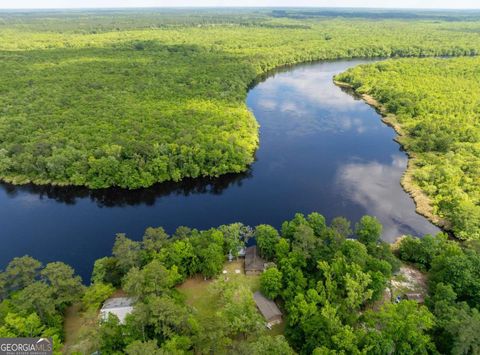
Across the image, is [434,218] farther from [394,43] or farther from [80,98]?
[394,43]

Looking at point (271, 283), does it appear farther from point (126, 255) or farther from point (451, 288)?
point (451, 288)

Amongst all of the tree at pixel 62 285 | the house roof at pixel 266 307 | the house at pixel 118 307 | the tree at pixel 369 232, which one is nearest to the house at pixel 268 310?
the house roof at pixel 266 307

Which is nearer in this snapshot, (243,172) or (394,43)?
(243,172)

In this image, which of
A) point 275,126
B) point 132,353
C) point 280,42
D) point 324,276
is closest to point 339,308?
point 324,276

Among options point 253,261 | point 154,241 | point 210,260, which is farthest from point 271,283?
point 154,241

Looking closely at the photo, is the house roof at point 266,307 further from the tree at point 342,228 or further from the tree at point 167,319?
the tree at point 342,228
